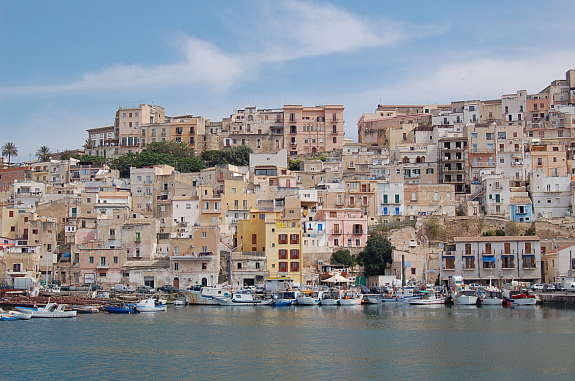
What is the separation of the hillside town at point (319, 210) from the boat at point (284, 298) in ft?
9.27

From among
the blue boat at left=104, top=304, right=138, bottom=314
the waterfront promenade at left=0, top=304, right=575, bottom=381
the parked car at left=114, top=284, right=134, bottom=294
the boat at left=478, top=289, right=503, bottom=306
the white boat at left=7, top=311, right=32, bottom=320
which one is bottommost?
the waterfront promenade at left=0, top=304, right=575, bottom=381

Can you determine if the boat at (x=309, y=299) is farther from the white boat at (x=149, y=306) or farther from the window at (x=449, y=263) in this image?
the white boat at (x=149, y=306)

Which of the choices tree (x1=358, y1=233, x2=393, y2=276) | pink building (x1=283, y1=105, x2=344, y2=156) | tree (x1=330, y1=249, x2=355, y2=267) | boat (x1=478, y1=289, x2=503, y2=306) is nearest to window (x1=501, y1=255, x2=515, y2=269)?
boat (x1=478, y1=289, x2=503, y2=306)

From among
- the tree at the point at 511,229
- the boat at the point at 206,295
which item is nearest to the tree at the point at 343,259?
the boat at the point at 206,295

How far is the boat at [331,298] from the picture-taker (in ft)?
206

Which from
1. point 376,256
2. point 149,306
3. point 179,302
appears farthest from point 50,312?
point 376,256

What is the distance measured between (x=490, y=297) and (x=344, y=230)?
13.8 metres

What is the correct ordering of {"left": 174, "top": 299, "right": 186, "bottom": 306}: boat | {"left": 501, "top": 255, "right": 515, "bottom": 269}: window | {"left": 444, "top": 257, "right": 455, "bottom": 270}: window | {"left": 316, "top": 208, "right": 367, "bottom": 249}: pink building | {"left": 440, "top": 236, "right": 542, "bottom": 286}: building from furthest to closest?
{"left": 316, "top": 208, "right": 367, "bottom": 249}: pink building, {"left": 444, "top": 257, "right": 455, "bottom": 270}: window, {"left": 501, "top": 255, "right": 515, "bottom": 269}: window, {"left": 440, "top": 236, "right": 542, "bottom": 286}: building, {"left": 174, "top": 299, "right": 186, "bottom": 306}: boat

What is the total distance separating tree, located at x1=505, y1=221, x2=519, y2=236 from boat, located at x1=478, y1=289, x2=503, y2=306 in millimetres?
9225

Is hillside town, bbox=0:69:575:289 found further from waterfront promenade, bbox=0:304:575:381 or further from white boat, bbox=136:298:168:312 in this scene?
waterfront promenade, bbox=0:304:575:381

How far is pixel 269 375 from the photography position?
34281 millimetres

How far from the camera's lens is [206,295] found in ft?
209

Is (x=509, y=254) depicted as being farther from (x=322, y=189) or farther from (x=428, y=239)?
(x=322, y=189)

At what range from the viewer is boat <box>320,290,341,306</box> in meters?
62.8
